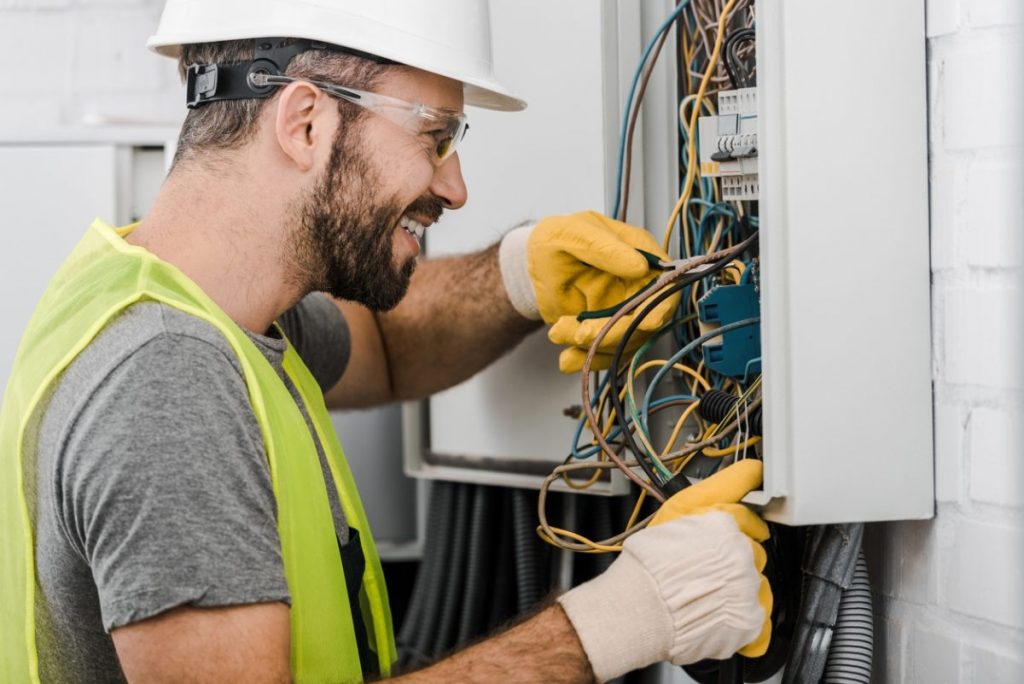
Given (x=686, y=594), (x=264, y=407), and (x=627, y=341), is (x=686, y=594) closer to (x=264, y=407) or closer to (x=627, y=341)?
(x=627, y=341)

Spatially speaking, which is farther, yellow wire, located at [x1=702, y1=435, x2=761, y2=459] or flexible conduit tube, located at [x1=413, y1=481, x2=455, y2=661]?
flexible conduit tube, located at [x1=413, y1=481, x2=455, y2=661]

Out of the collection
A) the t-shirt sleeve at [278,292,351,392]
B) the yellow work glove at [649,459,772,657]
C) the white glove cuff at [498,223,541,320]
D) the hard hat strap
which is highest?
the hard hat strap

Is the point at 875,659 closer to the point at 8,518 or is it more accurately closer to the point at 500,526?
the point at 500,526

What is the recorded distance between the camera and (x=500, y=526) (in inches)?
70.1

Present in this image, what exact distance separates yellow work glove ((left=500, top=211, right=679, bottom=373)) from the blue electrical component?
99mm

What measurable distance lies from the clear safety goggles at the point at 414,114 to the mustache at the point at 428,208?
0.04m

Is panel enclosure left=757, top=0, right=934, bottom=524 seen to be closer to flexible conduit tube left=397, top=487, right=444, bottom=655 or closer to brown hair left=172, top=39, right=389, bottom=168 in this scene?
brown hair left=172, top=39, right=389, bottom=168

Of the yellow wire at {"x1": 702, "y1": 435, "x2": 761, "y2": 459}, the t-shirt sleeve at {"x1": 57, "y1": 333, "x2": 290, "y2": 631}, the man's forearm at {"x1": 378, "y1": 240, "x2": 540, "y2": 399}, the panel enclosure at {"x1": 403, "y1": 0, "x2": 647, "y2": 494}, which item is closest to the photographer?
the t-shirt sleeve at {"x1": 57, "y1": 333, "x2": 290, "y2": 631}

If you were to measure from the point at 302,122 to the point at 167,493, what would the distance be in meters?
0.45

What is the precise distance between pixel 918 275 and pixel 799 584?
36 cm

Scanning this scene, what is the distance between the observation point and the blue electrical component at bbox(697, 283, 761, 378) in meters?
1.15

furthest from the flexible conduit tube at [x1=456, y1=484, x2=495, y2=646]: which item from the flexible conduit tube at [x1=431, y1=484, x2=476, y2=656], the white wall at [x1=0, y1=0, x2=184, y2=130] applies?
the white wall at [x1=0, y1=0, x2=184, y2=130]

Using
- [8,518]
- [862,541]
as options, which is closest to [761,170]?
[862,541]

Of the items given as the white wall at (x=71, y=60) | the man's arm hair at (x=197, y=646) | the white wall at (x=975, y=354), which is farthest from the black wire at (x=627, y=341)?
the white wall at (x=71, y=60)
